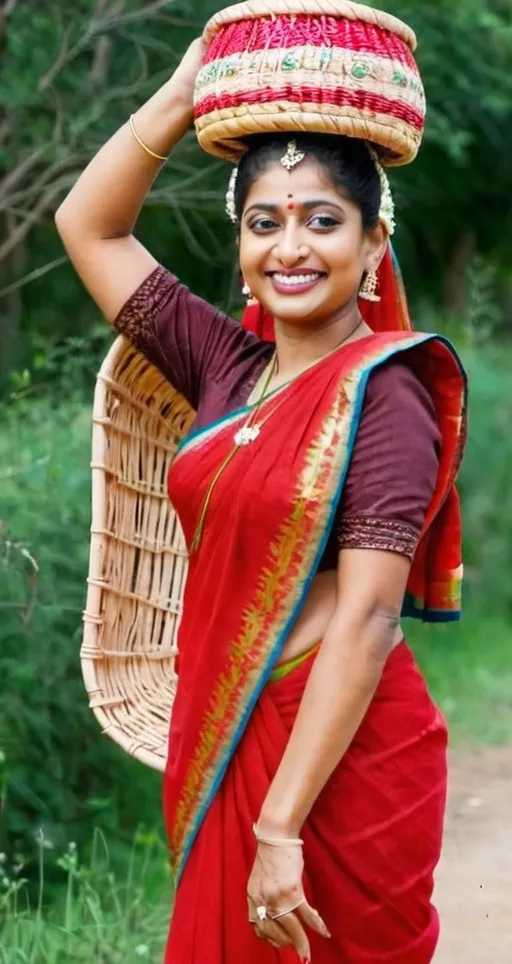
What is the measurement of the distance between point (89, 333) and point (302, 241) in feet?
10.1

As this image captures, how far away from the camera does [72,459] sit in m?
4.34

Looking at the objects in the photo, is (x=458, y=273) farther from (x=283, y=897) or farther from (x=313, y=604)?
(x=283, y=897)

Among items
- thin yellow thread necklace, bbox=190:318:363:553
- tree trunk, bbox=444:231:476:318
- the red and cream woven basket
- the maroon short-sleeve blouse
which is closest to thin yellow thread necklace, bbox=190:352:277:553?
thin yellow thread necklace, bbox=190:318:363:553

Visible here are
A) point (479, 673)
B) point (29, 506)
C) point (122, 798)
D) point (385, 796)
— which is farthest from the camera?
point (479, 673)

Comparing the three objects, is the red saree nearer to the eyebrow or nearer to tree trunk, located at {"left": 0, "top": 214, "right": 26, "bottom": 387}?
the eyebrow

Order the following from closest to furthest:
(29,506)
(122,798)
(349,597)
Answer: (349,597) < (29,506) < (122,798)

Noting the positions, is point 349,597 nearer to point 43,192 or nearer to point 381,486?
point 381,486

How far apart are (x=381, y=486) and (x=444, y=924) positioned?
8.97ft

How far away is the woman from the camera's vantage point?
2225 millimetres

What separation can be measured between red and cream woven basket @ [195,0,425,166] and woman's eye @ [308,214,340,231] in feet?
0.43

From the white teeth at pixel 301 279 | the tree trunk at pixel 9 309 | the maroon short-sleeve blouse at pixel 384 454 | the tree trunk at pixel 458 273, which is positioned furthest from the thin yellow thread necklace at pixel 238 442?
the tree trunk at pixel 458 273

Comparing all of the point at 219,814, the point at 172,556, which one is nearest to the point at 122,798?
the point at 172,556

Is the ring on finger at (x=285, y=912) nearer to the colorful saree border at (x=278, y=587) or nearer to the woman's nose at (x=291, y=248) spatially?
the colorful saree border at (x=278, y=587)

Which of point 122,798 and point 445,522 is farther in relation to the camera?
point 122,798
